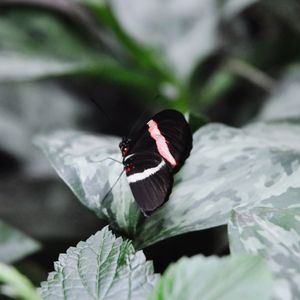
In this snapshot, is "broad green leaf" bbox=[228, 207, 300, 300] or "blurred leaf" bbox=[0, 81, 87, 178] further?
"blurred leaf" bbox=[0, 81, 87, 178]

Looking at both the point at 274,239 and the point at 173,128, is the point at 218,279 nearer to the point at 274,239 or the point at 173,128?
the point at 274,239

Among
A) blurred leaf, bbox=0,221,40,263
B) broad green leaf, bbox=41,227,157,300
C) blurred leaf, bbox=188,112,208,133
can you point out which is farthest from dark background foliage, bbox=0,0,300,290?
broad green leaf, bbox=41,227,157,300

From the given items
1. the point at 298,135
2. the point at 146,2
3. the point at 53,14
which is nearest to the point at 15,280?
the point at 298,135

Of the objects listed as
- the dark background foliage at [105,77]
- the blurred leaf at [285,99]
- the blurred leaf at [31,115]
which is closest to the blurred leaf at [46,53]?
the dark background foliage at [105,77]

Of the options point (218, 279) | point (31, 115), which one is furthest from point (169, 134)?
point (31, 115)

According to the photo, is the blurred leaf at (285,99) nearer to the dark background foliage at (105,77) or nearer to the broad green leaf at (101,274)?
the dark background foliage at (105,77)

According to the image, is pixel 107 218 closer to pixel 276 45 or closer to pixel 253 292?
pixel 253 292

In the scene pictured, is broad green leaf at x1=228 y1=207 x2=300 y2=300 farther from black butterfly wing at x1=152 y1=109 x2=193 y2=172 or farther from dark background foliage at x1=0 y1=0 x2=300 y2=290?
dark background foliage at x1=0 y1=0 x2=300 y2=290
